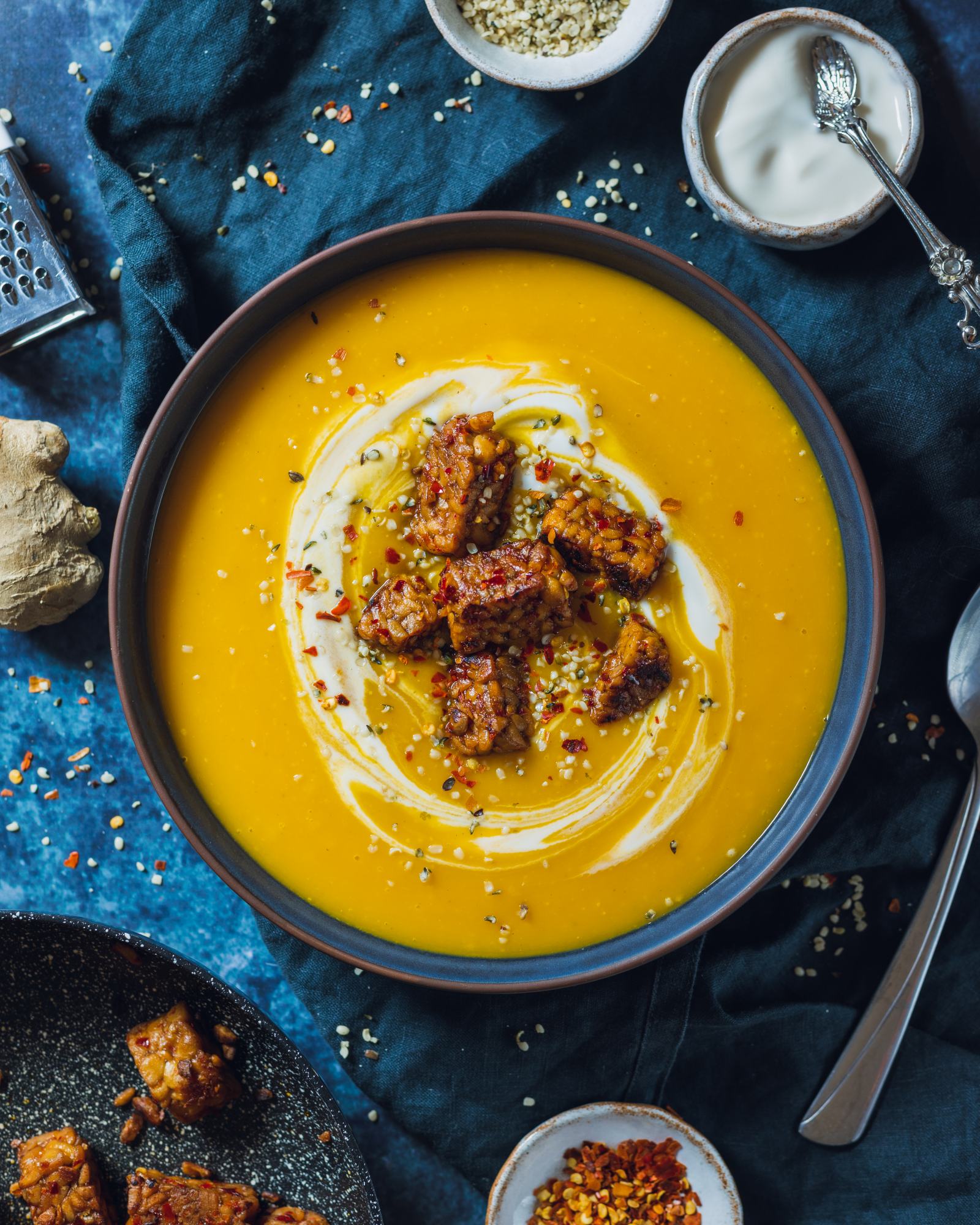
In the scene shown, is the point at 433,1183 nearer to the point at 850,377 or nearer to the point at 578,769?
the point at 578,769

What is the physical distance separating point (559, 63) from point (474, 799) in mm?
2098

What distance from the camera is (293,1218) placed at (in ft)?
10.9

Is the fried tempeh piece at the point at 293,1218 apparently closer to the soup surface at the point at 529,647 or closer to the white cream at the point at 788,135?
the soup surface at the point at 529,647

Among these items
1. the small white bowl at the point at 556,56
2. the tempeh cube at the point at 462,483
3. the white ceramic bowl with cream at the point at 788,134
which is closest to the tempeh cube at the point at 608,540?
the tempeh cube at the point at 462,483

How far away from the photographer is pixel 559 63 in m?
3.06

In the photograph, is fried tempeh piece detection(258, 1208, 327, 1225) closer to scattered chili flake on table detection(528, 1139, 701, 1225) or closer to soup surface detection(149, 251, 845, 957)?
scattered chili flake on table detection(528, 1139, 701, 1225)

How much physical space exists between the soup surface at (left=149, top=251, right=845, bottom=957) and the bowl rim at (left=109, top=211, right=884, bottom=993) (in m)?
0.05

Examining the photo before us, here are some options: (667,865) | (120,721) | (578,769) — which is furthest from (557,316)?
(120,721)

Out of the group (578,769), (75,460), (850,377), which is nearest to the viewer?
(578,769)

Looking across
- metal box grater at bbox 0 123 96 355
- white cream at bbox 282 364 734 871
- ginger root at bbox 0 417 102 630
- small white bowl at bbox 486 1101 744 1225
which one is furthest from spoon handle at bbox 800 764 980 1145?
metal box grater at bbox 0 123 96 355

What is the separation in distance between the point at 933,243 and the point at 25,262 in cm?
262

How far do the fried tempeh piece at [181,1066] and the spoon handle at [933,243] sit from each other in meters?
3.03

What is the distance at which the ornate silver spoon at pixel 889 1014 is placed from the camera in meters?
3.30

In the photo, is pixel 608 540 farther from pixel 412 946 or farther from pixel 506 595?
pixel 412 946
